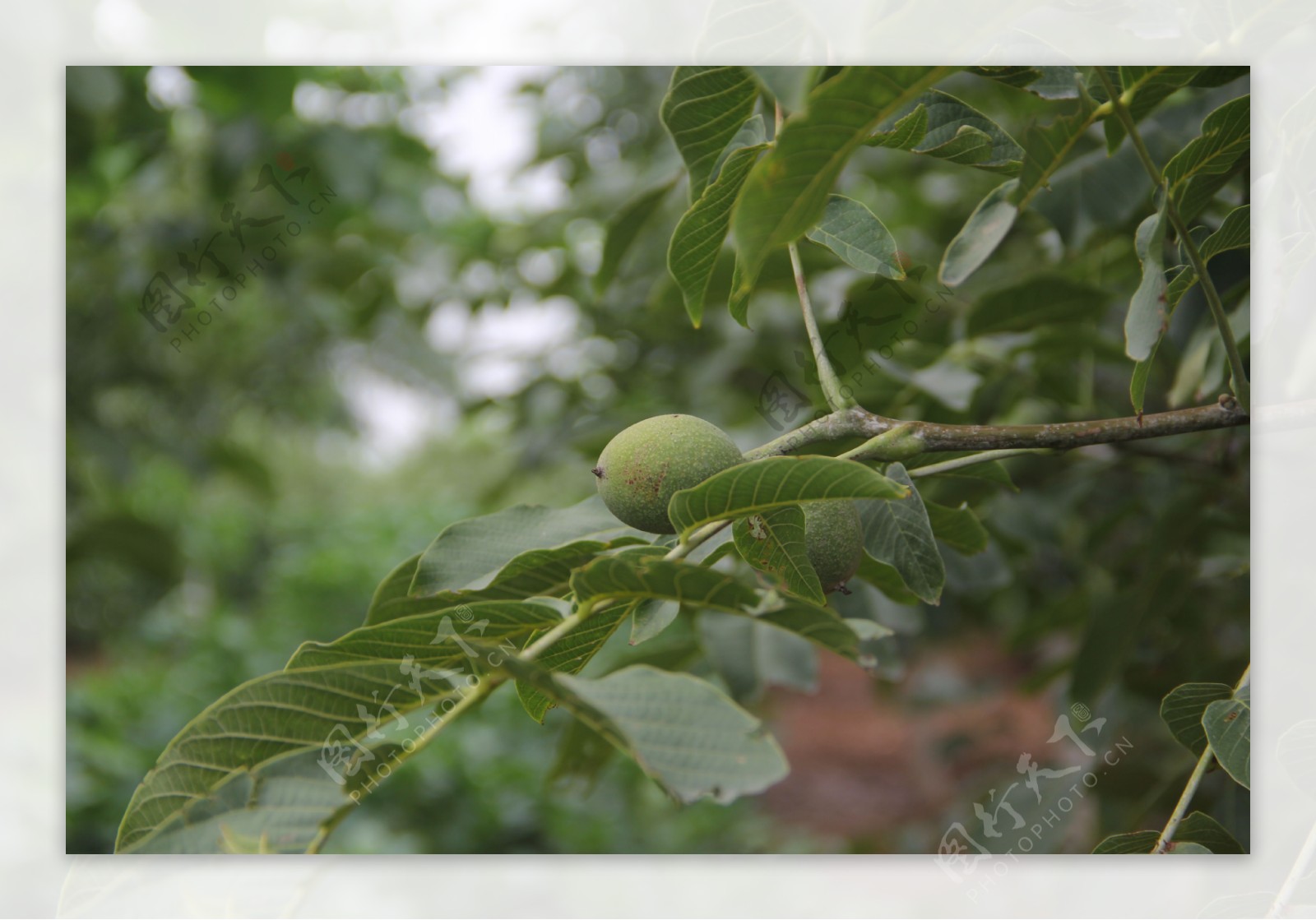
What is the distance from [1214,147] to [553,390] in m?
1.20

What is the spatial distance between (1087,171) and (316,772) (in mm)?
842

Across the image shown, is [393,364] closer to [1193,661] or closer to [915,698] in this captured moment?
[915,698]

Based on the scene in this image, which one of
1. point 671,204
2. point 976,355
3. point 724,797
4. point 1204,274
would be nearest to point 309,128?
point 671,204

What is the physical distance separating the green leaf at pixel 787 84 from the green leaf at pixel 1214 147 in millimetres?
332

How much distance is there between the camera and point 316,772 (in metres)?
0.52

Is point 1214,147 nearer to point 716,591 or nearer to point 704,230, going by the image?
point 704,230

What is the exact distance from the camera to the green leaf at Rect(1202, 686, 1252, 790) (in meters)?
0.67

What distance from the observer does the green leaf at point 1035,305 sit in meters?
1.04

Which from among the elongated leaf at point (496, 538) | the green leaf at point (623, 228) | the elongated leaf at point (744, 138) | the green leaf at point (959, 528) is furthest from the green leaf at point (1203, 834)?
the green leaf at point (623, 228)

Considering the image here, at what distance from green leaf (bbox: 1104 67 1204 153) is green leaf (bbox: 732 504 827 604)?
40 cm

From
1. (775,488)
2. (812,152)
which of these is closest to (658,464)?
(775,488)

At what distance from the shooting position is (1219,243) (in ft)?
2.40

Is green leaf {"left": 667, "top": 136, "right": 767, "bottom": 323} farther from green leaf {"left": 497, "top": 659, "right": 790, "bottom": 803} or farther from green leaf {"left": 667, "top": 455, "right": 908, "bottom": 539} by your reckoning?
green leaf {"left": 497, "top": 659, "right": 790, "bottom": 803}

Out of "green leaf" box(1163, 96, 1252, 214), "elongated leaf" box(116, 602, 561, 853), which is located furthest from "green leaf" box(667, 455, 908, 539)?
"green leaf" box(1163, 96, 1252, 214)
